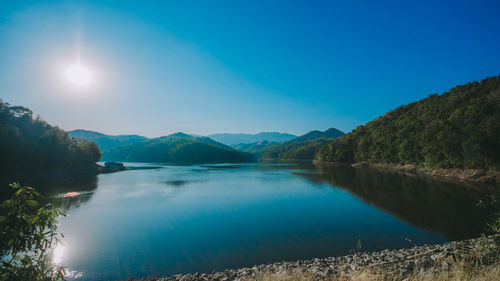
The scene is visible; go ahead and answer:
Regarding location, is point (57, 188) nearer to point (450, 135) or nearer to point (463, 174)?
point (450, 135)

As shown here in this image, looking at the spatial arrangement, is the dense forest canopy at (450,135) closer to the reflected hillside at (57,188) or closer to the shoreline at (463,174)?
the shoreline at (463,174)

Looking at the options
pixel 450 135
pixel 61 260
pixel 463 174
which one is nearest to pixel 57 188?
pixel 61 260

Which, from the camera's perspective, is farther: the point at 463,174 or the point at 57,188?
the point at 463,174

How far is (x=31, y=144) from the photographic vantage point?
49.4m

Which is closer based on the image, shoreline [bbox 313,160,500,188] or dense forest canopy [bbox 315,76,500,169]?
shoreline [bbox 313,160,500,188]

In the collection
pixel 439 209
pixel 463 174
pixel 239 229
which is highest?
pixel 463 174

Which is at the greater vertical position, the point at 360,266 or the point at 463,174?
the point at 463,174

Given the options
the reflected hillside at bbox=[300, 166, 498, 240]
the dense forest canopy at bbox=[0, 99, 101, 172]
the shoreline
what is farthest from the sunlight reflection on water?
the shoreline

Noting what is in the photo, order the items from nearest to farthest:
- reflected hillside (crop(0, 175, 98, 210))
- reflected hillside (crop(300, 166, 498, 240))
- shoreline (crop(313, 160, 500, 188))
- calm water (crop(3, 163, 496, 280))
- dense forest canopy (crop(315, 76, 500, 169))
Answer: calm water (crop(3, 163, 496, 280))
reflected hillside (crop(300, 166, 498, 240))
reflected hillside (crop(0, 175, 98, 210))
shoreline (crop(313, 160, 500, 188))
dense forest canopy (crop(315, 76, 500, 169))

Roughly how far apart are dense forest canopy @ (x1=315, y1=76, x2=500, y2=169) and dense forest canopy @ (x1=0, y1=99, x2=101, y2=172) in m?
85.5

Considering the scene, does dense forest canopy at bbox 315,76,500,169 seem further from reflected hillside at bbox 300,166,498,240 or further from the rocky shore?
the rocky shore

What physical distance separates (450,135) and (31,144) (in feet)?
296

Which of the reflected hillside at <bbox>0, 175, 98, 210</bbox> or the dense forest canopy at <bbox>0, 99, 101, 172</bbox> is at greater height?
the dense forest canopy at <bbox>0, 99, 101, 172</bbox>

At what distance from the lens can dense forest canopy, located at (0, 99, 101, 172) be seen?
137 feet
